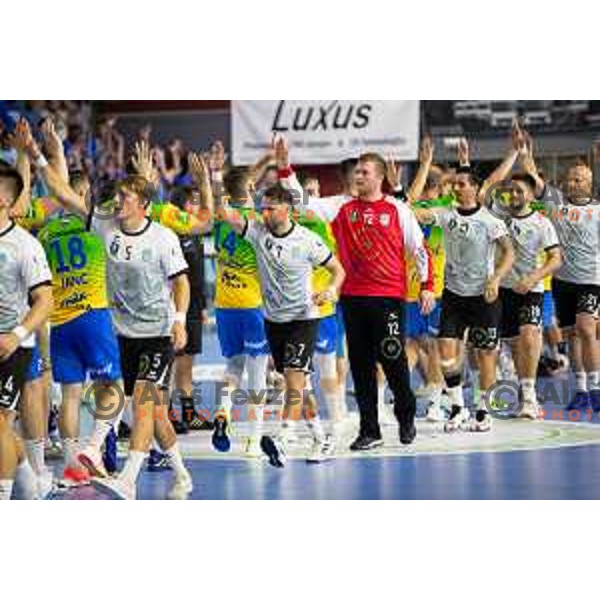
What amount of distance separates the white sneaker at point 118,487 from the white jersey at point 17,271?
84 cm

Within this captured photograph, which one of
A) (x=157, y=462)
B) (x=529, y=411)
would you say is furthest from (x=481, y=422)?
(x=157, y=462)

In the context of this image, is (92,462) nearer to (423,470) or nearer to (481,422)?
(423,470)

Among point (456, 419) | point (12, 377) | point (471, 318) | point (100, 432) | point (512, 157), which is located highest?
point (512, 157)

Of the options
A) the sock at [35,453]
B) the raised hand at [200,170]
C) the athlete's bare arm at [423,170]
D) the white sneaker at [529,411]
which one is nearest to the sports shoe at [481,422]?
the white sneaker at [529,411]

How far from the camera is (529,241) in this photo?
32.6ft

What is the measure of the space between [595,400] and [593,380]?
18 centimetres

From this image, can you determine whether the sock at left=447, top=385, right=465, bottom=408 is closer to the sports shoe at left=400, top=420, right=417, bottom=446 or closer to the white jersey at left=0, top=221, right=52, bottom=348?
the sports shoe at left=400, top=420, right=417, bottom=446

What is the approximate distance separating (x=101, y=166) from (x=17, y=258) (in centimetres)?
948

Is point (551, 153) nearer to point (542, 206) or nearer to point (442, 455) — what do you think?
point (542, 206)

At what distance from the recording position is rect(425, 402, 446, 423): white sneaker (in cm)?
977

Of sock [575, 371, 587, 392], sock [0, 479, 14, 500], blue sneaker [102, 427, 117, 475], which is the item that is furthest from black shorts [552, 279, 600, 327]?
sock [0, 479, 14, 500]

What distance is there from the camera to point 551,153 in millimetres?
11312

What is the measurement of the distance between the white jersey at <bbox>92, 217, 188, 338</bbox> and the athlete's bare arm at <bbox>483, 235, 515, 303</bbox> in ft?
9.33
